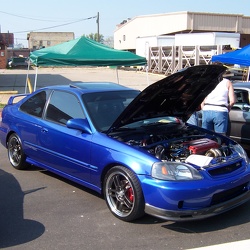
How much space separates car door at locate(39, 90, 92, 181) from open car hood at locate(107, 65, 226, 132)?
0.48 meters

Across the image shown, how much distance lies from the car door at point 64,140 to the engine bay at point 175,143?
20.2 inches

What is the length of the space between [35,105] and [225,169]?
10.1 feet

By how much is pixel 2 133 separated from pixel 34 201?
2.05 meters

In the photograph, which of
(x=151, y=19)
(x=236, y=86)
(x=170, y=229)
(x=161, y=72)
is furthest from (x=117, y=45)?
(x=170, y=229)

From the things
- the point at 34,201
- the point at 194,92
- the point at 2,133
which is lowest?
the point at 34,201

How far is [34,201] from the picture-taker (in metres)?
4.75

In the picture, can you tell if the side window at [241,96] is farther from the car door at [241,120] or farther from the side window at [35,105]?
the side window at [35,105]

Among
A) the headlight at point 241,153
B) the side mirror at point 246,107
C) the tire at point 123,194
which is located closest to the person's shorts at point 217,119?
the side mirror at point 246,107

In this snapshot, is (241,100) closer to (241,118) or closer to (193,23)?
(241,118)

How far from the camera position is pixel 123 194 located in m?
4.12

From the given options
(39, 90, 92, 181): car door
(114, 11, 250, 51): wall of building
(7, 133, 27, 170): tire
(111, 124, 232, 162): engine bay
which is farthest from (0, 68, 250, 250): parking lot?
(114, 11, 250, 51): wall of building

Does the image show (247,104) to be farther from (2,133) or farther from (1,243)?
(1,243)

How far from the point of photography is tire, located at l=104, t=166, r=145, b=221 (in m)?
3.89

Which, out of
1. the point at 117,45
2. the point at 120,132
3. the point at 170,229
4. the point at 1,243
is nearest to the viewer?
the point at 1,243
